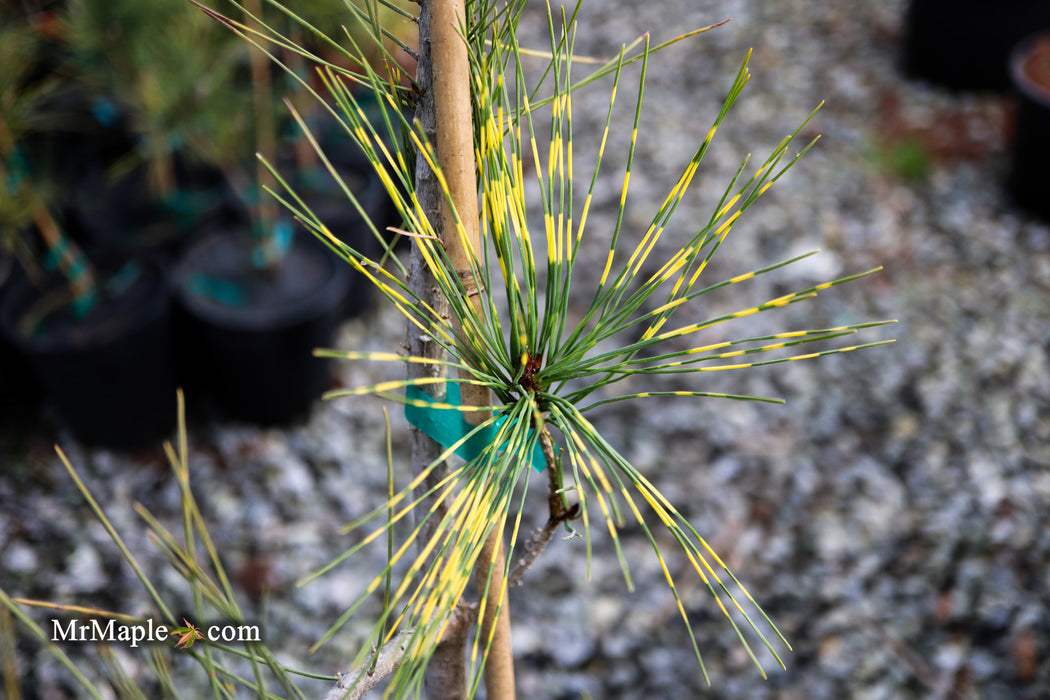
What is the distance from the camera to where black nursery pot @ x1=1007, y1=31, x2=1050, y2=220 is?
2148mm

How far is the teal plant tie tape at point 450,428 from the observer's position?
0.51 metres

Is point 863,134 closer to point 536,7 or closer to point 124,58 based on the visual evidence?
point 536,7

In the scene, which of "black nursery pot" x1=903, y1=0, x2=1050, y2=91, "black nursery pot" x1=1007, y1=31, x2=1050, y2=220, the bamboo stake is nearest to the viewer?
the bamboo stake

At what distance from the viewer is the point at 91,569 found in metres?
1.39

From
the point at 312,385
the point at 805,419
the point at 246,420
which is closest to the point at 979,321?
the point at 805,419

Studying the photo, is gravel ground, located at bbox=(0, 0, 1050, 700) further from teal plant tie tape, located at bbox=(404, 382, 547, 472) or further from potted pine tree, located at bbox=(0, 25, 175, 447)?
teal plant tie tape, located at bbox=(404, 382, 547, 472)

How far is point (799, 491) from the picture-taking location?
5.37 feet

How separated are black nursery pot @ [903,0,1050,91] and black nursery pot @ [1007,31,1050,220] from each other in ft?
1.10

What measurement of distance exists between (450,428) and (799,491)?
132 cm

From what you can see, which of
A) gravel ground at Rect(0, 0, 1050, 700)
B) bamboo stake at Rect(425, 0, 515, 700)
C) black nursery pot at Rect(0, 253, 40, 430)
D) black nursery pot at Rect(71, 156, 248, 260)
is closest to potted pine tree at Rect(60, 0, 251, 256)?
black nursery pot at Rect(71, 156, 248, 260)

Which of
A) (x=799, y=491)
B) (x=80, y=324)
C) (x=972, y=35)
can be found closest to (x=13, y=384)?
(x=80, y=324)

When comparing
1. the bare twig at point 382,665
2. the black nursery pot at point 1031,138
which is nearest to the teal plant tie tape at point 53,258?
the bare twig at point 382,665

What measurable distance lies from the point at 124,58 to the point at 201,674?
1273 millimetres

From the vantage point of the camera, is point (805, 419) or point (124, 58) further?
point (805, 419)
